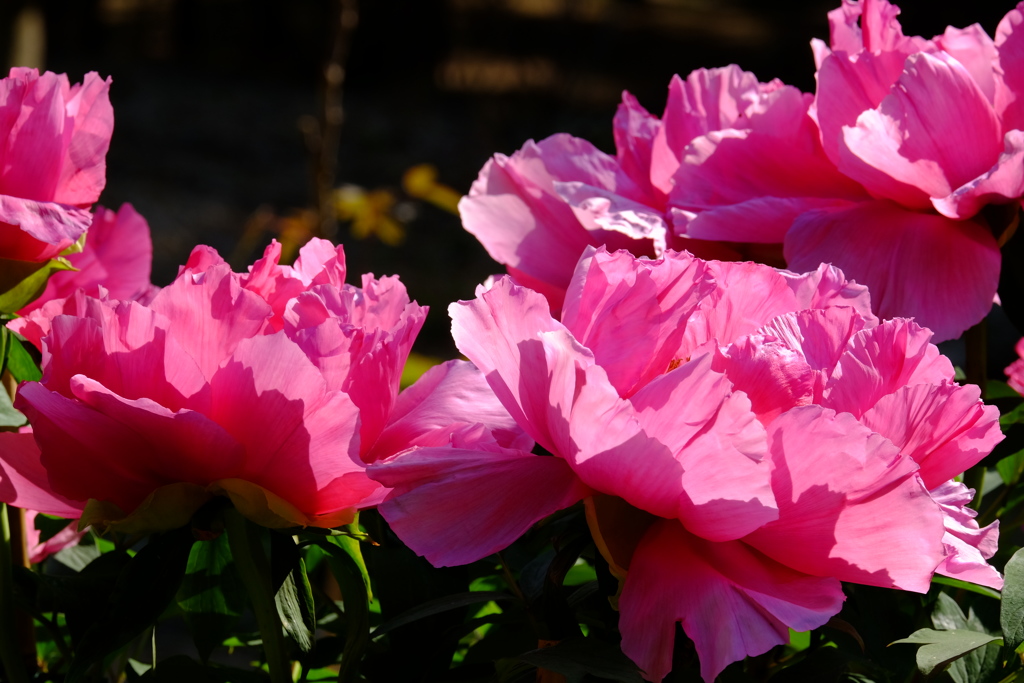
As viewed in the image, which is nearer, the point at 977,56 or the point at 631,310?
the point at 631,310

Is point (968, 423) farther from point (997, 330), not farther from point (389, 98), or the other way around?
point (389, 98)

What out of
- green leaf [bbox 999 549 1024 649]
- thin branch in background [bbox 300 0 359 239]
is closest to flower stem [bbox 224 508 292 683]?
green leaf [bbox 999 549 1024 649]

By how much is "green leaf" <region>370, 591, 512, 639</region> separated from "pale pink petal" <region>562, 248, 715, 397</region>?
95 mm

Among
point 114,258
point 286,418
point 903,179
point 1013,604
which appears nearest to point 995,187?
point 903,179

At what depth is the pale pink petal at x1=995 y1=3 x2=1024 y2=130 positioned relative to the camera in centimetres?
38

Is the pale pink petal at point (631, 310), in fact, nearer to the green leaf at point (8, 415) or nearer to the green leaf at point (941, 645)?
the green leaf at point (941, 645)

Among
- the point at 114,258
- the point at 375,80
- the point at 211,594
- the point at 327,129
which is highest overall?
the point at 114,258

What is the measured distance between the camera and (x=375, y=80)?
23.0 ft

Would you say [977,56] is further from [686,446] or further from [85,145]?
[85,145]

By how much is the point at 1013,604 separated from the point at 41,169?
1.10ft

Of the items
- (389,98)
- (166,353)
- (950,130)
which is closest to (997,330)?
(950,130)

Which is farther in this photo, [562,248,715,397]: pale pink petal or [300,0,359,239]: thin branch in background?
[300,0,359,239]: thin branch in background

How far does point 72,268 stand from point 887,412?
11.0 inches

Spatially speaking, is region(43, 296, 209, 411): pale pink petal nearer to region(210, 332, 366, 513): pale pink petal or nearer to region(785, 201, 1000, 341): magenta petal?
region(210, 332, 366, 513): pale pink petal
